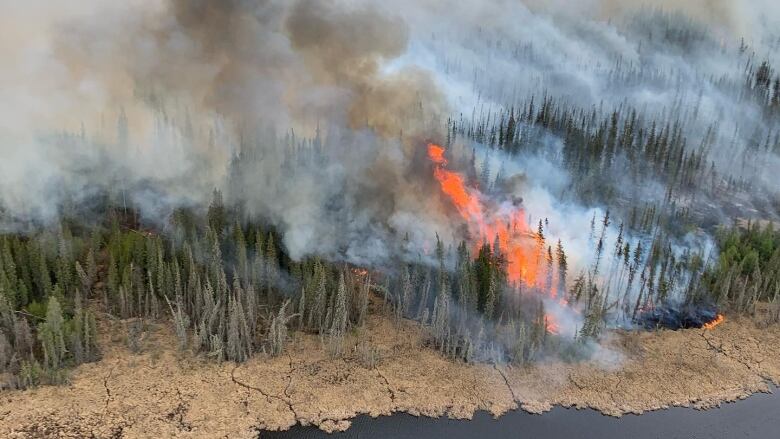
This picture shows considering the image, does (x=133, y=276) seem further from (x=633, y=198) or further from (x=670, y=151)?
(x=670, y=151)

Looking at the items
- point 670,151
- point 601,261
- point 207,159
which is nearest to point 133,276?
point 207,159

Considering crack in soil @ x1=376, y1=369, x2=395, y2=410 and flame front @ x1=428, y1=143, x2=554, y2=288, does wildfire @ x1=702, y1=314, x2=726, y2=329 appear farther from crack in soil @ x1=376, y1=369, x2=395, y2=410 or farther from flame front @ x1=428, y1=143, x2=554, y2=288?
crack in soil @ x1=376, y1=369, x2=395, y2=410

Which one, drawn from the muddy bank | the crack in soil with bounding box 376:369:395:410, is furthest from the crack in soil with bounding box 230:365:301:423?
the crack in soil with bounding box 376:369:395:410

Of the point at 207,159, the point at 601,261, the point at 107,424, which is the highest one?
the point at 207,159

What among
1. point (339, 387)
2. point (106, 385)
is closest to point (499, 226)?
point (339, 387)

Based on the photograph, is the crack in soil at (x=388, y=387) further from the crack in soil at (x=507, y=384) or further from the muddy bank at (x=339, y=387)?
the crack in soil at (x=507, y=384)

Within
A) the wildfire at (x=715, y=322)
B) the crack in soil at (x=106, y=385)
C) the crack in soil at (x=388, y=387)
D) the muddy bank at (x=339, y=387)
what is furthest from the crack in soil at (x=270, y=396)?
the wildfire at (x=715, y=322)
